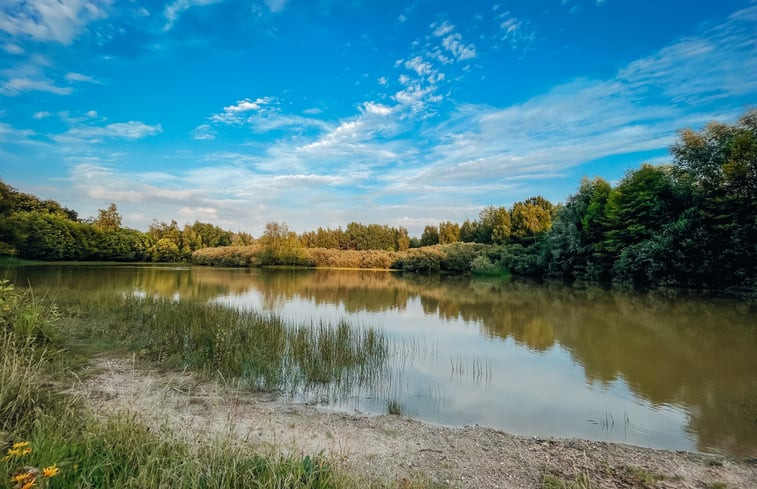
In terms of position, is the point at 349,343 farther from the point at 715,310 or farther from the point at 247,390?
the point at 715,310

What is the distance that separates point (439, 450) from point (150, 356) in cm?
604

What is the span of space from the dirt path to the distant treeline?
23250mm

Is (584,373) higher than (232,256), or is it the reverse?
(232,256)

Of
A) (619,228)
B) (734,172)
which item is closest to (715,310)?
(734,172)

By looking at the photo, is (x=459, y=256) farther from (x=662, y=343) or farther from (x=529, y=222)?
(x=662, y=343)

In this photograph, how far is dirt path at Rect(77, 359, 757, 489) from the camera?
352cm

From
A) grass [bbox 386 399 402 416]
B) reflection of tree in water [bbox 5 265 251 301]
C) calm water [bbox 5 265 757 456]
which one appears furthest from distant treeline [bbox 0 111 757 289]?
grass [bbox 386 399 402 416]

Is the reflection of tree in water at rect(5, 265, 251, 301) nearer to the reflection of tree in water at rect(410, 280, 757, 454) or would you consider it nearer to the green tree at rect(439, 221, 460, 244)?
the reflection of tree in water at rect(410, 280, 757, 454)

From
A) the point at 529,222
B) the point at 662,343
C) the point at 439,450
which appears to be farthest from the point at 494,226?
the point at 439,450

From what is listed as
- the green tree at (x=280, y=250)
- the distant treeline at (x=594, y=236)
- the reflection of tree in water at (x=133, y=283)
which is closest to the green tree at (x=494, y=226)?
the distant treeline at (x=594, y=236)

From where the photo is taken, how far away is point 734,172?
67.5ft

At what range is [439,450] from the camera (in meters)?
4.15

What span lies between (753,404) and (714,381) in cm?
135

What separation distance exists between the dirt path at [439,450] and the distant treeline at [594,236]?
23250 mm
